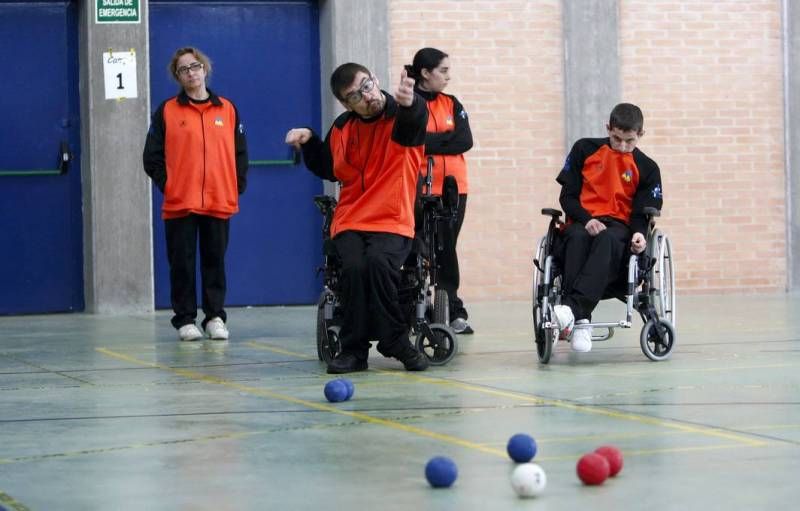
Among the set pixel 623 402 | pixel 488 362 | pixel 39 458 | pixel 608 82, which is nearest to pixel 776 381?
pixel 623 402

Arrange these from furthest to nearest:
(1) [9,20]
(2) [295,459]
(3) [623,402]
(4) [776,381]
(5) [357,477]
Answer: (1) [9,20] < (4) [776,381] < (3) [623,402] < (2) [295,459] < (5) [357,477]

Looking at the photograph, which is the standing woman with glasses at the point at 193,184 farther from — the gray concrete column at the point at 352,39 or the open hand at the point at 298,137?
the gray concrete column at the point at 352,39

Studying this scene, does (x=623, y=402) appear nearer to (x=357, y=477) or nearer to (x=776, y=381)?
(x=776, y=381)

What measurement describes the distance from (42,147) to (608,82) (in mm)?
4356

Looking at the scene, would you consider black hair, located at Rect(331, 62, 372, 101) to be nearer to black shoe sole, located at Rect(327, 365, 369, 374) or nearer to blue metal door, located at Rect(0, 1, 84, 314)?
black shoe sole, located at Rect(327, 365, 369, 374)

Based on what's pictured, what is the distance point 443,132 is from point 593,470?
5.05 metres

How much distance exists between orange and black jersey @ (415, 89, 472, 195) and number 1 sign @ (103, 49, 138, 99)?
3400mm

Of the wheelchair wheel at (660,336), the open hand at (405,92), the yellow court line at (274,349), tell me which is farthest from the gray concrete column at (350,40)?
the open hand at (405,92)

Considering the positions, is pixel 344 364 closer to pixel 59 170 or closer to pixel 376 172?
pixel 376 172

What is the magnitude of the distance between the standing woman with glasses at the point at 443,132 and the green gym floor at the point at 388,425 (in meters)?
0.54

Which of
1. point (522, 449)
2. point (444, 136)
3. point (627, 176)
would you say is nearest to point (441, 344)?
point (627, 176)

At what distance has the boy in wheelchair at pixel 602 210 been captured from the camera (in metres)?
7.46

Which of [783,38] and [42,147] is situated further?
[783,38]

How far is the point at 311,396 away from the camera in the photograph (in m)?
6.14
